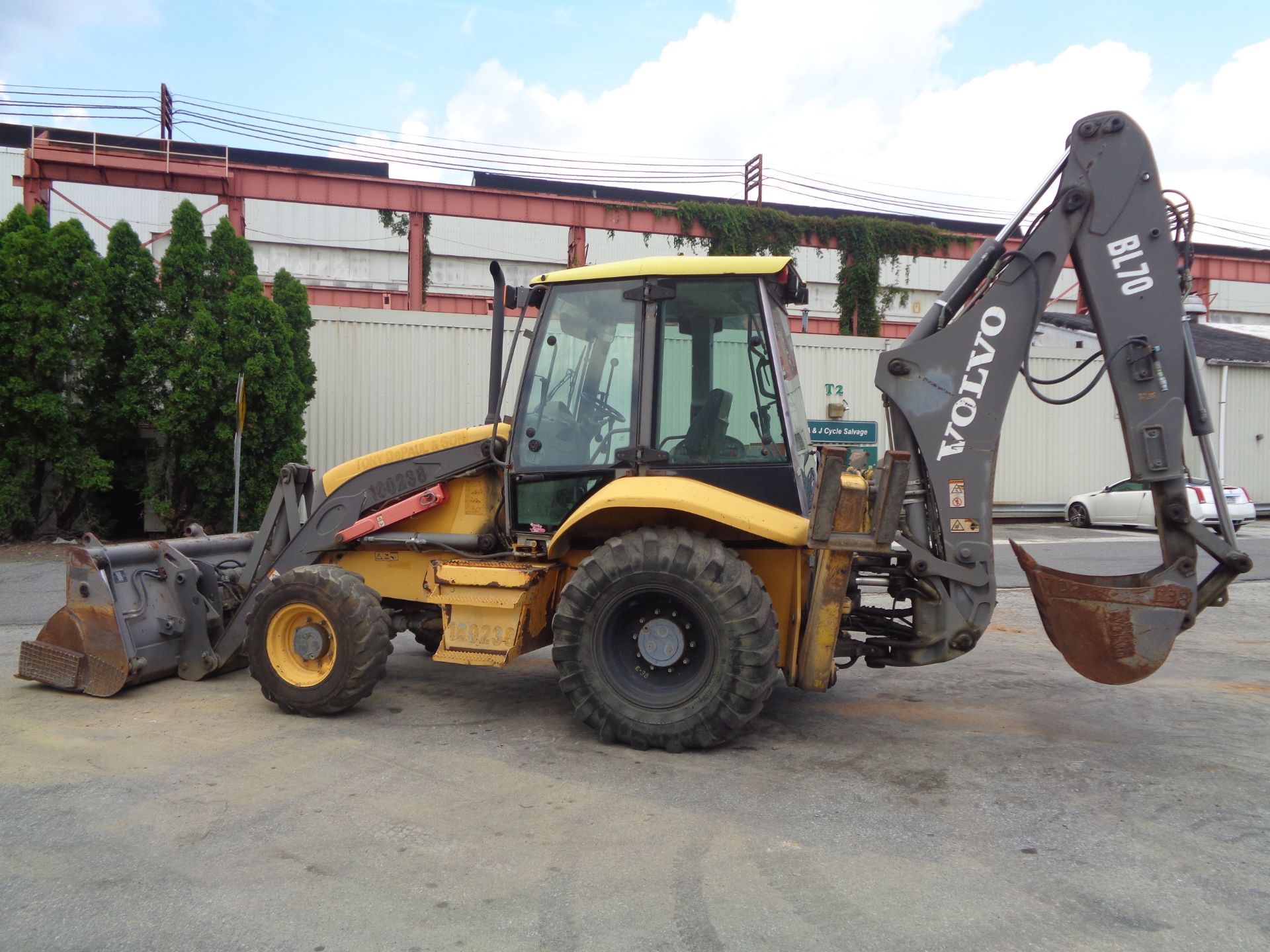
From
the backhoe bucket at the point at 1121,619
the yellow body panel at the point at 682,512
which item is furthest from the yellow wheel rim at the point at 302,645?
the backhoe bucket at the point at 1121,619

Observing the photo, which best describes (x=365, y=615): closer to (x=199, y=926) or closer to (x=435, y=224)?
(x=199, y=926)

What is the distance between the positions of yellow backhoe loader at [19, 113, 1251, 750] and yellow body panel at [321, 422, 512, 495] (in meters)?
0.05

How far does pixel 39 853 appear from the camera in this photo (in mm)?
3689

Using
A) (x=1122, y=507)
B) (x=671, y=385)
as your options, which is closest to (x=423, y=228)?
(x=1122, y=507)

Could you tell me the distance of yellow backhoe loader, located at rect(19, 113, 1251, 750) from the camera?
474 cm

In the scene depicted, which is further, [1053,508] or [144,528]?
[1053,508]

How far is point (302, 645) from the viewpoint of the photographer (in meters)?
5.54

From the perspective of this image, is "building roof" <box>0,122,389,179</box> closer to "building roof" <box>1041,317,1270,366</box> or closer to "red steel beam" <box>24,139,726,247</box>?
"red steel beam" <box>24,139,726,247</box>

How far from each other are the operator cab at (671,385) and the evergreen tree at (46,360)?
11.5 m

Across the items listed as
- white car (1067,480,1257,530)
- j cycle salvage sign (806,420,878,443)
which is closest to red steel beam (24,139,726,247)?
j cycle salvage sign (806,420,878,443)

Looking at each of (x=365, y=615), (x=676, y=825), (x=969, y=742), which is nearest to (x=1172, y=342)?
(x=969, y=742)

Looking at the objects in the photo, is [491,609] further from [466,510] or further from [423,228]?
[423,228]

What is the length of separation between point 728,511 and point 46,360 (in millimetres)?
12689

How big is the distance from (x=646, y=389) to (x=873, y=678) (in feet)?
9.43
